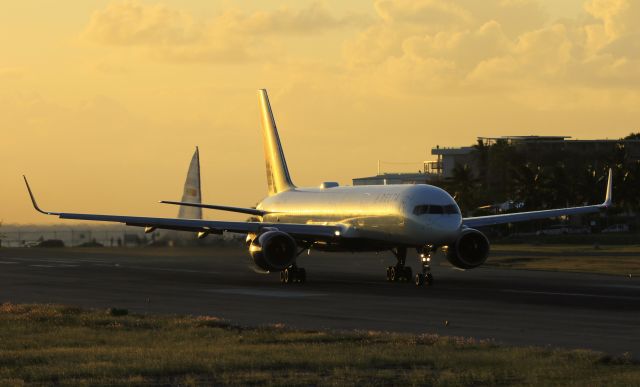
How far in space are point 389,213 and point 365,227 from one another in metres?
1.94

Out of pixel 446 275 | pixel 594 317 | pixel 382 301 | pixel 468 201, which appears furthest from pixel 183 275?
pixel 468 201

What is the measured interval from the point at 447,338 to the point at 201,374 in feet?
22.3

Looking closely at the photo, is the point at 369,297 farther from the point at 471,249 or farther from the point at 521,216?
the point at 521,216

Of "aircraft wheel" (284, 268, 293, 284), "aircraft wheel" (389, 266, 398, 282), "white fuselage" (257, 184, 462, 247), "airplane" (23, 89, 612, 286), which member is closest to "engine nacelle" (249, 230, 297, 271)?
"airplane" (23, 89, 612, 286)

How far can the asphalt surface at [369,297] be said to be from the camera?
27953 mm

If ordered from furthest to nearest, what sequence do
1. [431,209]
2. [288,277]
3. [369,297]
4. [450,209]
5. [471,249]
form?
1. [288,277]
2. [471,249]
3. [450,209]
4. [431,209]
5. [369,297]

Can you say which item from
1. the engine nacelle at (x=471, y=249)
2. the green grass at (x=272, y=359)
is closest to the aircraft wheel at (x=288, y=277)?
the engine nacelle at (x=471, y=249)

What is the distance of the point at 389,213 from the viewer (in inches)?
1843

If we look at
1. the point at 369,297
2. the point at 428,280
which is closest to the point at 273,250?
the point at 428,280

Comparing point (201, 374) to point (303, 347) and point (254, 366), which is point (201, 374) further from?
point (303, 347)

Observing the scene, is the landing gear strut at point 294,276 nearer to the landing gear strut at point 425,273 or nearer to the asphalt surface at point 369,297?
the asphalt surface at point 369,297

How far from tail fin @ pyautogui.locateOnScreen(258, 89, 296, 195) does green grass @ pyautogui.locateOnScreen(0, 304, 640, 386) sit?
3307 centimetres

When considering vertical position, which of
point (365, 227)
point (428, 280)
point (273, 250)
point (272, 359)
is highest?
point (365, 227)

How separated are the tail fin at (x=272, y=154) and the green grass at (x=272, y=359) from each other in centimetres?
3307
